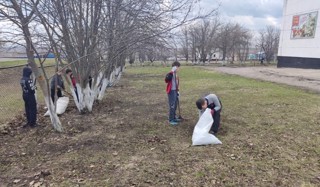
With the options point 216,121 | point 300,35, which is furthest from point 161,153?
point 300,35

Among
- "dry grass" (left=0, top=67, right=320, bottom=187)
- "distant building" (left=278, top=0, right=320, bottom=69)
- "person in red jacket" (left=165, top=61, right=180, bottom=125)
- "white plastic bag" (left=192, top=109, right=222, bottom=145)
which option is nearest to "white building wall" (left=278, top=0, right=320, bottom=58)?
"distant building" (left=278, top=0, right=320, bottom=69)

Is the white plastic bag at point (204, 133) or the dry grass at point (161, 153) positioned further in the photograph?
the white plastic bag at point (204, 133)

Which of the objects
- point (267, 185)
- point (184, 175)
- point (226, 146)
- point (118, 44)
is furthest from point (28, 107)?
point (267, 185)

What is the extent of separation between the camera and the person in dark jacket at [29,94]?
4918 millimetres

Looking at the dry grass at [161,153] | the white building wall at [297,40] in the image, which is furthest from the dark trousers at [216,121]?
the white building wall at [297,40]

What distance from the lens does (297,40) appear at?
2833 cm

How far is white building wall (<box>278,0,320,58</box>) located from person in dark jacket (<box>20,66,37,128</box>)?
27426 millimetres

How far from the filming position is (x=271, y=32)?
51.2 m

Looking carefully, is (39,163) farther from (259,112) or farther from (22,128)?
(259,112)

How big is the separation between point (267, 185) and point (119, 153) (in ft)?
7.07

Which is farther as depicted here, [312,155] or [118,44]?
[118,44]

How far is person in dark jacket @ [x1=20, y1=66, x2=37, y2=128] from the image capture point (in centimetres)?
492

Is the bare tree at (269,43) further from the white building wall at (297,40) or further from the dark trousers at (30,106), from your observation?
the dark trousers at (30,106)

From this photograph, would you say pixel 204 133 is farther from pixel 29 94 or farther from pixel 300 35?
pixel 300 35
